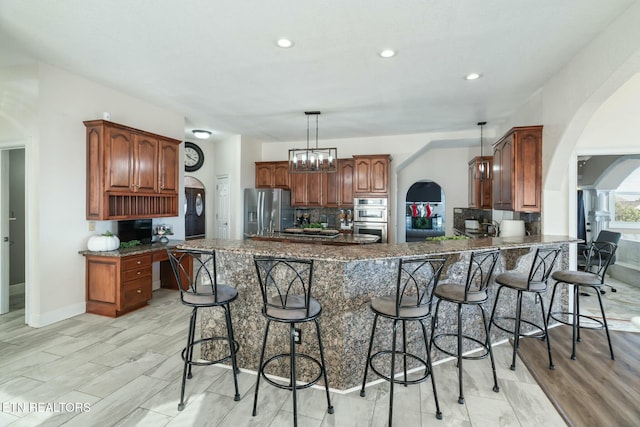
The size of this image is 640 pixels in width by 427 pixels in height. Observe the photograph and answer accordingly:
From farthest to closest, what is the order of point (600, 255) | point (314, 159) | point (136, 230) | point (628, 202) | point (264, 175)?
1. point (264, 175)
2. point (628, 202)
3. point (314, 159)
4. point (136, 230)
5. point (600, 255)

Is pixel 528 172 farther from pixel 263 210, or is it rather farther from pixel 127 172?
pixel 127 172

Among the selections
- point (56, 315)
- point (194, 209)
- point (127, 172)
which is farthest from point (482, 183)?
A: point (194, 209)

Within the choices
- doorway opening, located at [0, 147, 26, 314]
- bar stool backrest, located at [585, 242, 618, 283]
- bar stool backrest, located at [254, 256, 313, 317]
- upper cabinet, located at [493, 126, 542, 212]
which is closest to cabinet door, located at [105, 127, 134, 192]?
doorway opening, located at [0, 147, 26, 314]

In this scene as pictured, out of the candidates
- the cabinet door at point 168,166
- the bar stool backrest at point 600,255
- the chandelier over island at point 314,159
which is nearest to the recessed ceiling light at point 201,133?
the cabinet door at point 168,166

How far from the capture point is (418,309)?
2.03 meters

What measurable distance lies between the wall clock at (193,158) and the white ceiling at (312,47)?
239 centimetres

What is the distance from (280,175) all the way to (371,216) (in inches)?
88.0

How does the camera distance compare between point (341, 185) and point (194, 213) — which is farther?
point (194, 213)

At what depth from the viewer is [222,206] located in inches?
279

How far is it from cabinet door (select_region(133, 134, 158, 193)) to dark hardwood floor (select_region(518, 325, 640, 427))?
15.5 ft

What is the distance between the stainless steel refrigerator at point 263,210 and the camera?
6590mm

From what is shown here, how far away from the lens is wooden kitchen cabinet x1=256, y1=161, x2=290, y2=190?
23.1 feet

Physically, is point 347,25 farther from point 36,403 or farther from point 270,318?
point 36,403

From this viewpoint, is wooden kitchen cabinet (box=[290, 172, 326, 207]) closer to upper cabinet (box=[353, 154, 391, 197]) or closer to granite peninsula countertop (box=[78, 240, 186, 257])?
upper cabinet (box=[353, 154, 391, 197])
